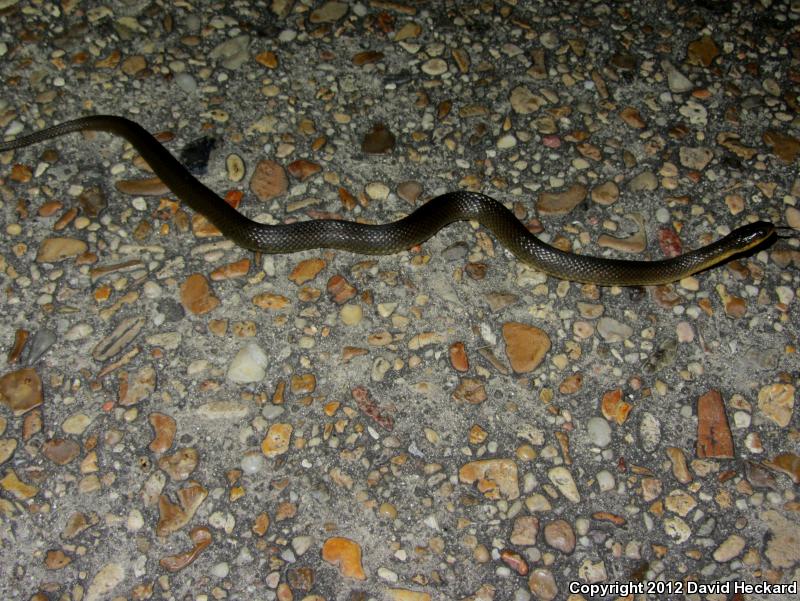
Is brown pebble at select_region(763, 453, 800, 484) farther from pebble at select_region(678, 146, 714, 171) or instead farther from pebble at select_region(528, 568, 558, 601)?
pebble at select_region(678, 146, 714, 171)

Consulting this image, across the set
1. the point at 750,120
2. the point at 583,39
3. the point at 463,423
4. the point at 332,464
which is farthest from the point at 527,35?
the point at 332,464

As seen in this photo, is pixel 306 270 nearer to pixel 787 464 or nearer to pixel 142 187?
pixel 142 187

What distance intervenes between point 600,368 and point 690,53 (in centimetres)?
330

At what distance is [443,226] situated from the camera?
16.9ft

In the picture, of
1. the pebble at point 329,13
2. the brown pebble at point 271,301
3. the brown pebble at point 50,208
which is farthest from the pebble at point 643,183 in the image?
the brown pebble at point 50,208

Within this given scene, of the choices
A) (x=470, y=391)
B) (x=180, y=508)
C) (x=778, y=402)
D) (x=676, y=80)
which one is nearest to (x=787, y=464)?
(x=778, y=402)

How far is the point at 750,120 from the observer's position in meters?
5.83

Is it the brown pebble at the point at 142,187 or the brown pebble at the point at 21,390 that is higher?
the brown pebble at the point at 142,187

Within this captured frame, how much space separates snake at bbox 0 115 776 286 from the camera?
4.84m

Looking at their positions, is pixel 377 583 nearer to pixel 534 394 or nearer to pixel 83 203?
pixel 534 394

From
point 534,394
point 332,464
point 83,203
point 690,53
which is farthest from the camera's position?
point 690,53

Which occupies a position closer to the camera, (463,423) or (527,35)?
(463,423)

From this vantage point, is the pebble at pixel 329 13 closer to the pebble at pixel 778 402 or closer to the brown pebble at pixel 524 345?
the brown pebble at pixel 524 345

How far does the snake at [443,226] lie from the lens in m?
4.84
